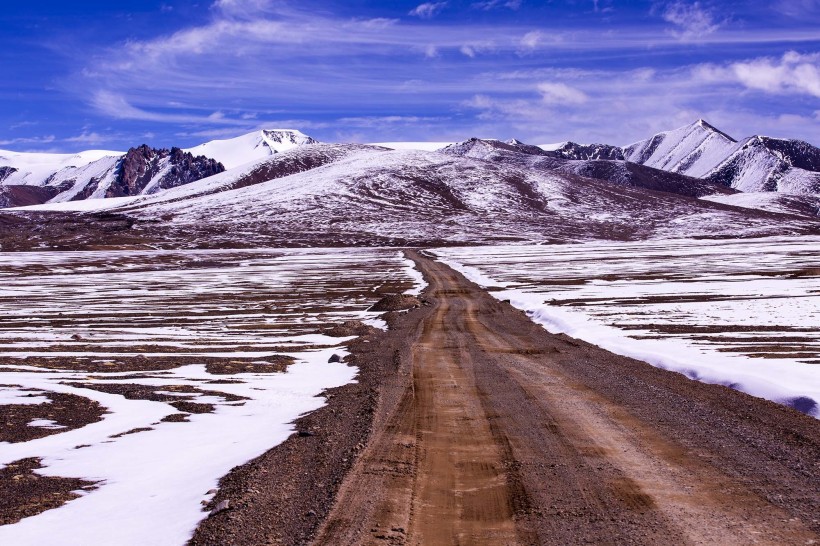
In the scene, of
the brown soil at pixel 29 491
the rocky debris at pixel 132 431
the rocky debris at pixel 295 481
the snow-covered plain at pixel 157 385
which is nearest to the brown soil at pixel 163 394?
the snow-covered plain at pixel 157 385

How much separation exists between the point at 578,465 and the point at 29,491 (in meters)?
7.19

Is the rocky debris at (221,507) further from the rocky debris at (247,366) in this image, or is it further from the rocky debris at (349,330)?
the rocky debris at (349,330)

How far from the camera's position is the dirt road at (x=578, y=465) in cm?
752

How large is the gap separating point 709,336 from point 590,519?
59.1 ft

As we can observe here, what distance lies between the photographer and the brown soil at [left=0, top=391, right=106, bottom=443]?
12.0 metres

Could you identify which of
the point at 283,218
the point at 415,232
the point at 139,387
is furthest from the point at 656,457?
Answer: the point at 283,218

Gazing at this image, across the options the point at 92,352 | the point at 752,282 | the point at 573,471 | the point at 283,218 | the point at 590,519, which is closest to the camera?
the point at 590,519

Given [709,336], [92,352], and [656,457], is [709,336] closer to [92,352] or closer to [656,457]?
[656,457]

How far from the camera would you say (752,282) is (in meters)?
49.6

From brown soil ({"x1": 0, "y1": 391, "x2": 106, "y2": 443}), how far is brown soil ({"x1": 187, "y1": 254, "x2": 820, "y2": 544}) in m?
4.16

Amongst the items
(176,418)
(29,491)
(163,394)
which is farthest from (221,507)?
(163,394)

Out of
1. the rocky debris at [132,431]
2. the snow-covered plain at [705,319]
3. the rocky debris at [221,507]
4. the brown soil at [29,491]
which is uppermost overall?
the brown soil at [29,491]

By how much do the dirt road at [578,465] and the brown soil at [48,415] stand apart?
555 centimetres

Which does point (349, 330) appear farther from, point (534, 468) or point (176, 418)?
point (534, 468)
